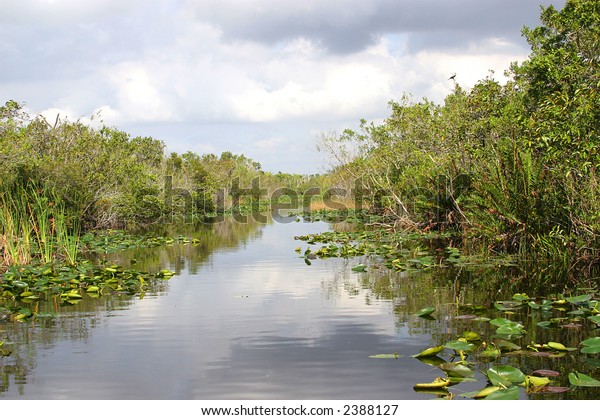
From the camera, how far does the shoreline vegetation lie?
12.3 meters

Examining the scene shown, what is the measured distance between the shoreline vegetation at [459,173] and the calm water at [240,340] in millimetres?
2877

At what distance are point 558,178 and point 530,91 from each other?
24.6 ft

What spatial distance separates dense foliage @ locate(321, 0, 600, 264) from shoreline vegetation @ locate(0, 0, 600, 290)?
0.04 metres

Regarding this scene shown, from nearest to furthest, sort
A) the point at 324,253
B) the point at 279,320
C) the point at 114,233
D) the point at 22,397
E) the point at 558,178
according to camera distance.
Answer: the point at 22,397 < the point at 279,320 < the point at 558,178 < the point at 324,253 < the point at 114,233

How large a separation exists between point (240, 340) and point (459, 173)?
13.6 meters

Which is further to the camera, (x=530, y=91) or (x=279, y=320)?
(x=530, y=91)

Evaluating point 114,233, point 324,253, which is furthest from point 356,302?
point 114,233

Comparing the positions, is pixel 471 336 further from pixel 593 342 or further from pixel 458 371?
pixel 458 371

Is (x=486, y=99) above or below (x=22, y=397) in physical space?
above

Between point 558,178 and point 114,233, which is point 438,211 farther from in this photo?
point 114,233

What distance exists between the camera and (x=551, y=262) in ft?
44.0

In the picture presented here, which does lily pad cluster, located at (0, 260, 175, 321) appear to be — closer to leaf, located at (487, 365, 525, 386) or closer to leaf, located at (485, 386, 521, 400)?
leaf, located at (487, 365, 525, 386)

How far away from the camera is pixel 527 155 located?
44.4 feet

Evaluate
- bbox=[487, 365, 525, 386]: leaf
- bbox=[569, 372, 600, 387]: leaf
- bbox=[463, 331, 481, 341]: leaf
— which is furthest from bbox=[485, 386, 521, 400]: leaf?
bbox=[463, 331, 481, 341]: leaf
